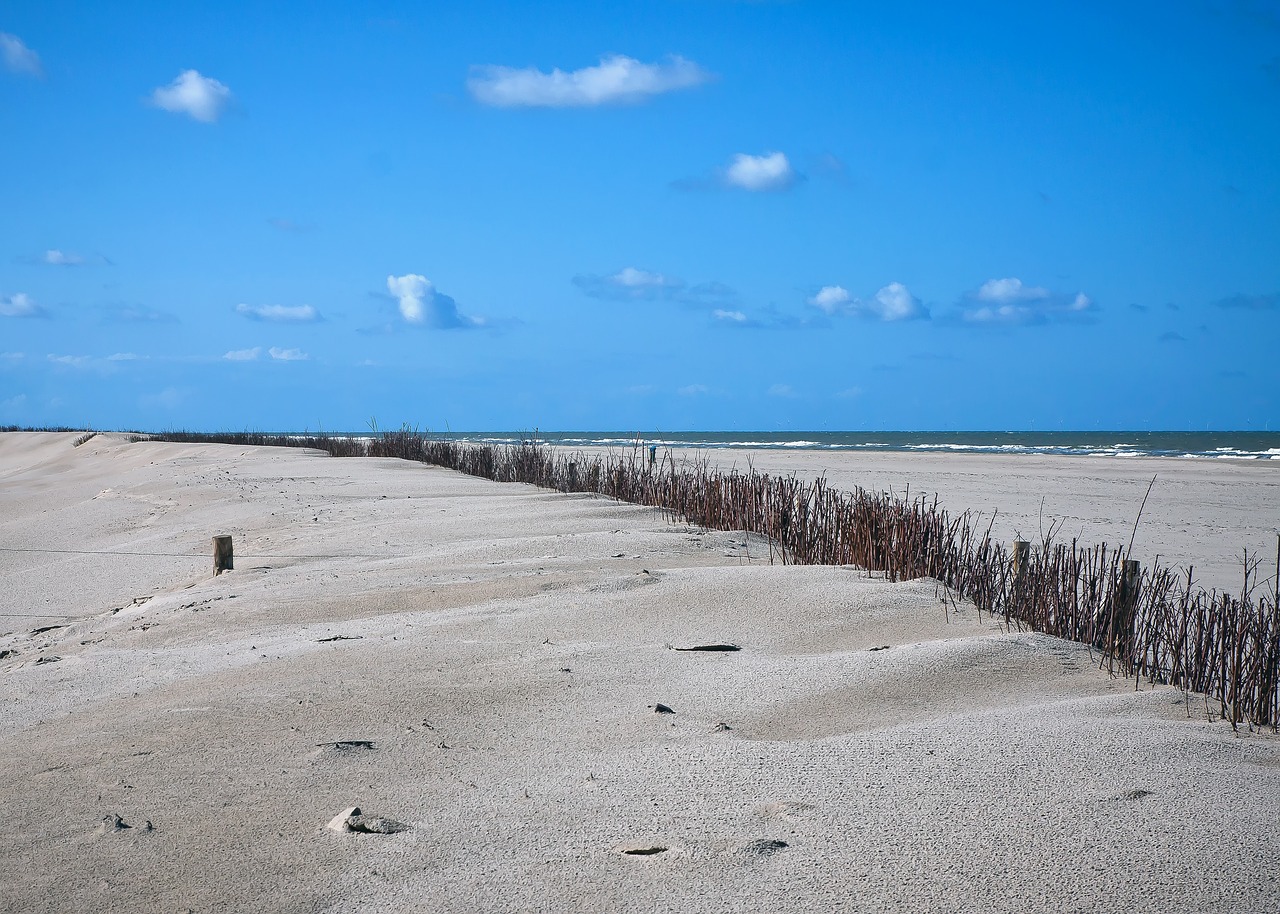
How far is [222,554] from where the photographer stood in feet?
17.4

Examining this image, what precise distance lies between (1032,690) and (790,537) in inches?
105

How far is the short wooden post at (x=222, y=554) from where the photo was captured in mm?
5285

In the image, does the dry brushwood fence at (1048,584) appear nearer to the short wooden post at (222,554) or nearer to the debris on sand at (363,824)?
the debris on sand at (363,824)

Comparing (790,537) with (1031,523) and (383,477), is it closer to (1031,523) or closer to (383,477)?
(1031,523)

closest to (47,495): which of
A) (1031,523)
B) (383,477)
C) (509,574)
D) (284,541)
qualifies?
(383,477)

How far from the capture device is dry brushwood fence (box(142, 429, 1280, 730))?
2914 mm

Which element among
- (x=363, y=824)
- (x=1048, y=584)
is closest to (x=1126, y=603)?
(x=1048, y=584)

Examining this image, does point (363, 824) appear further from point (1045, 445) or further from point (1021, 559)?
point (1045, 445)

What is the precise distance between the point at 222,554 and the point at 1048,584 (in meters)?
4.28

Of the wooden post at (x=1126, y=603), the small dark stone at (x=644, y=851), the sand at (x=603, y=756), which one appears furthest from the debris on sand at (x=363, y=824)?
the wooden post at (x=1126, y=603)

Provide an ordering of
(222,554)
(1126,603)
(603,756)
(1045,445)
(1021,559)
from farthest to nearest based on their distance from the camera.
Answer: (1045,445), (222,554), (1021,559), (1126,603), (603,756)

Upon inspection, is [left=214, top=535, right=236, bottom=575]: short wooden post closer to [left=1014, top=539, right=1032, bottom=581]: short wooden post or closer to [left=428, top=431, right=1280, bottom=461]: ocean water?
[left=1014, top=539, right=1032, bottom=581]: short wooden post

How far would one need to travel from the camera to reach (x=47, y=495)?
12648mm

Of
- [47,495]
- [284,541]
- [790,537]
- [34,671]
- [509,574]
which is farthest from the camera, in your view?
[47,495]
